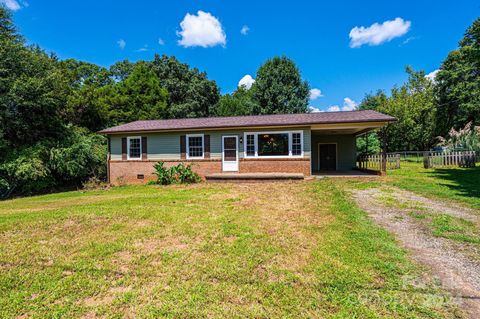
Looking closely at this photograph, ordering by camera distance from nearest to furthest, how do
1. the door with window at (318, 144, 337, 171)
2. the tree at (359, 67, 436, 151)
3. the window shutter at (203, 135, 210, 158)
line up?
the window shutter at (203, 135, 210, 158)
the door with window at (318, 144, 337, 171)
the tree at (359, 67, 436, 151)

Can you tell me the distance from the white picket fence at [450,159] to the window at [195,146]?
14.7 metres

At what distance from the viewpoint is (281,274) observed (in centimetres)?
310

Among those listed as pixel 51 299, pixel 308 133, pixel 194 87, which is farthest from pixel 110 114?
pixel 51 299

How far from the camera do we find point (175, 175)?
1242cm

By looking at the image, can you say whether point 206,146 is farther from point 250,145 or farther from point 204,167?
point 250,145

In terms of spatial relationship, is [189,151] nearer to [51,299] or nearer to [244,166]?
[244,166]

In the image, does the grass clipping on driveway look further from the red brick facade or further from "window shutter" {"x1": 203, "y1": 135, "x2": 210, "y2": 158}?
"window shutter" {"x1": 203, "y1": 135, "x2": 210, "y2": 158}

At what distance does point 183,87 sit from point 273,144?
74.3 feet

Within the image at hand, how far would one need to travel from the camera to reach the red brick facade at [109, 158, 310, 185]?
11930 mm

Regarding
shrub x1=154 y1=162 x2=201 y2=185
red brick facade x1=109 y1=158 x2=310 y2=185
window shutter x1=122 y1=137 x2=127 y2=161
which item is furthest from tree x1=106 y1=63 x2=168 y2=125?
shrub x1=154 y1=162 x2=201 y2=185

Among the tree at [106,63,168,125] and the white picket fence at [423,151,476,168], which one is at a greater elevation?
the tree at [106,63,168,125]

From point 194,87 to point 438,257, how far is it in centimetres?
3110

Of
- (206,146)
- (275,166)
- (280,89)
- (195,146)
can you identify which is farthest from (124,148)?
(280,89)

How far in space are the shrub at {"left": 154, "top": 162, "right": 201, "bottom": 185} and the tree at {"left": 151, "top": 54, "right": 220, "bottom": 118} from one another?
1876 cm
